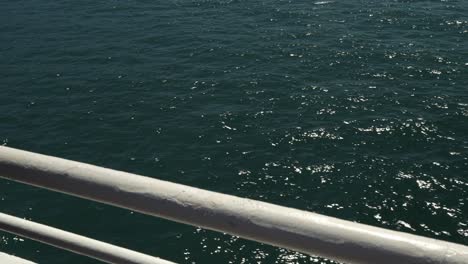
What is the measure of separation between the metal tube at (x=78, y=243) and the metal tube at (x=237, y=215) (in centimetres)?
72

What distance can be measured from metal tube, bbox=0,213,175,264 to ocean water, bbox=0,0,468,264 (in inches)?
565

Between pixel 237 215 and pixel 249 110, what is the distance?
81.0 feet

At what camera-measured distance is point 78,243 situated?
332 cm

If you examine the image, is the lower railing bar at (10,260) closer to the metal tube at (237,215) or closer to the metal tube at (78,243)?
the metal tube at (78,243)

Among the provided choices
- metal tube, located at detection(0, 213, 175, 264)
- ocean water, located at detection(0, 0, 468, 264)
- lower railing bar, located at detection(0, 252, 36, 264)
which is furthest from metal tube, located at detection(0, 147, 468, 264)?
ocean water, located at detection(0, 0, 468, 264)

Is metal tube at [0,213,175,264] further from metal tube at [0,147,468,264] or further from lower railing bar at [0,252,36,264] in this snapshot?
metal tube at [0,147,468,264]

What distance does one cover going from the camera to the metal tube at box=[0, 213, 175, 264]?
3.20 metres

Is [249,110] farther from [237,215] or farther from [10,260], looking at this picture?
[237,215]

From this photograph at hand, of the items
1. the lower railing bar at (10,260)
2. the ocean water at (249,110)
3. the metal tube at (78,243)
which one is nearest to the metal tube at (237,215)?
the metal tube at (78,243)

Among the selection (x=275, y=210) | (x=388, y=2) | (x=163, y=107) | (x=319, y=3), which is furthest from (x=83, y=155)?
(x=388, y=2)

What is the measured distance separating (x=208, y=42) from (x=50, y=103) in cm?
1312

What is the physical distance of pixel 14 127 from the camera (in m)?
27.1

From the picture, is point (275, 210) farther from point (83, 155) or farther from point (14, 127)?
point (14, 127)

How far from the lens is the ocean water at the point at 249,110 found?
63.1 ft
